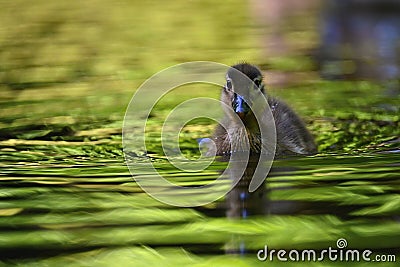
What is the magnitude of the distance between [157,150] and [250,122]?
417 mm

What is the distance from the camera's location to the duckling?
3488 mm

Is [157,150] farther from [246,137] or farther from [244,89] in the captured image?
[244,89]

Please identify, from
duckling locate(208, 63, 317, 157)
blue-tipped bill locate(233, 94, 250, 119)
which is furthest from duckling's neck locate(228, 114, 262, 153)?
blue-tipped bill locate(233, 94, 250, 119)

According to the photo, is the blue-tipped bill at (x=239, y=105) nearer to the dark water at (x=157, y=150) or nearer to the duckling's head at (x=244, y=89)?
the duckling's head at (x=244, y=89)

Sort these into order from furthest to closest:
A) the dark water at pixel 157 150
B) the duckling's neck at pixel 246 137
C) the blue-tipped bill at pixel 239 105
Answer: the duckling's neck at pixel 246 137
the blue-tipped bill at pixel 239 105
the dark water at pixel 157 150

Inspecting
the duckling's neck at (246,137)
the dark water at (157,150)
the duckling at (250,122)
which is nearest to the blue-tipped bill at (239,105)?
the duckling at (250,122)

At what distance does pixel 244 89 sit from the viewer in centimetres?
348

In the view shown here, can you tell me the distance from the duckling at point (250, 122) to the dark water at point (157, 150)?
0.12m

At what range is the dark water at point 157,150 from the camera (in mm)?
2211

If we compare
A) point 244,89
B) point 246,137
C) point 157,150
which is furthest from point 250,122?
point 157,150

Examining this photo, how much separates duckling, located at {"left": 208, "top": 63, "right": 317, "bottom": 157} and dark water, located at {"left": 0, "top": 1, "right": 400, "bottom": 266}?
0.12m

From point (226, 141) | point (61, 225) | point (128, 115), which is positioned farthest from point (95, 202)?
point (128, 115)

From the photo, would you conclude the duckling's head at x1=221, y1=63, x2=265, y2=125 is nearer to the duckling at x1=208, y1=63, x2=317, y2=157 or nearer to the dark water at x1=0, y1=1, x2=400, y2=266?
the duckling at x1=208, y1=63, x2=317, y2=157

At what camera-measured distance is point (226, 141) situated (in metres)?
3.68
